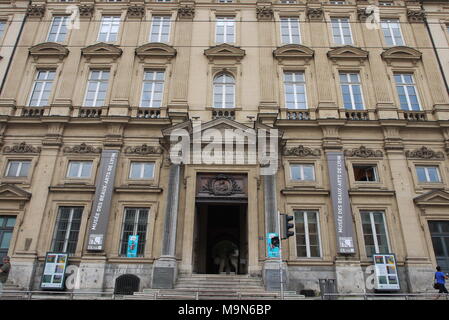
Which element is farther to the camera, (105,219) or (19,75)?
(19,75)

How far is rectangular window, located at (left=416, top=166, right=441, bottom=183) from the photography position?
16859mm

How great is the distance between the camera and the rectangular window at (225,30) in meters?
20.7

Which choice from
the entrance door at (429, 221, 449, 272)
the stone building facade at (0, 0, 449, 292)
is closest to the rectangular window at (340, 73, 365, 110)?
the stone building facade at (0, 0, 449, 292)

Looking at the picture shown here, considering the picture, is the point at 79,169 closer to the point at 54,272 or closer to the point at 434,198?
the point at 54,272

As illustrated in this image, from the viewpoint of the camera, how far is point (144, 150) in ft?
56.8

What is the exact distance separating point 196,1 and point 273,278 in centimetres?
1737

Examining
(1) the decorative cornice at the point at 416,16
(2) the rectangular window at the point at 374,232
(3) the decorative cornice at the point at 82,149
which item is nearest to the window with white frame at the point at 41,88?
(3) the decorative cornice at the point at 82,149

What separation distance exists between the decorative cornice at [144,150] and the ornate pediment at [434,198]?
12.8 m

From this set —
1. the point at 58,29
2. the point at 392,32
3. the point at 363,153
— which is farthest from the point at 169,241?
the point at 392,32

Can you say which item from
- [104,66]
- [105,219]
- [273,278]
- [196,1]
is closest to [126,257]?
[105,219]

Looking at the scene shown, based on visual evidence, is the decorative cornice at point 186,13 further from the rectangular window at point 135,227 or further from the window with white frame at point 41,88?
the rectangular window at point 135,227
